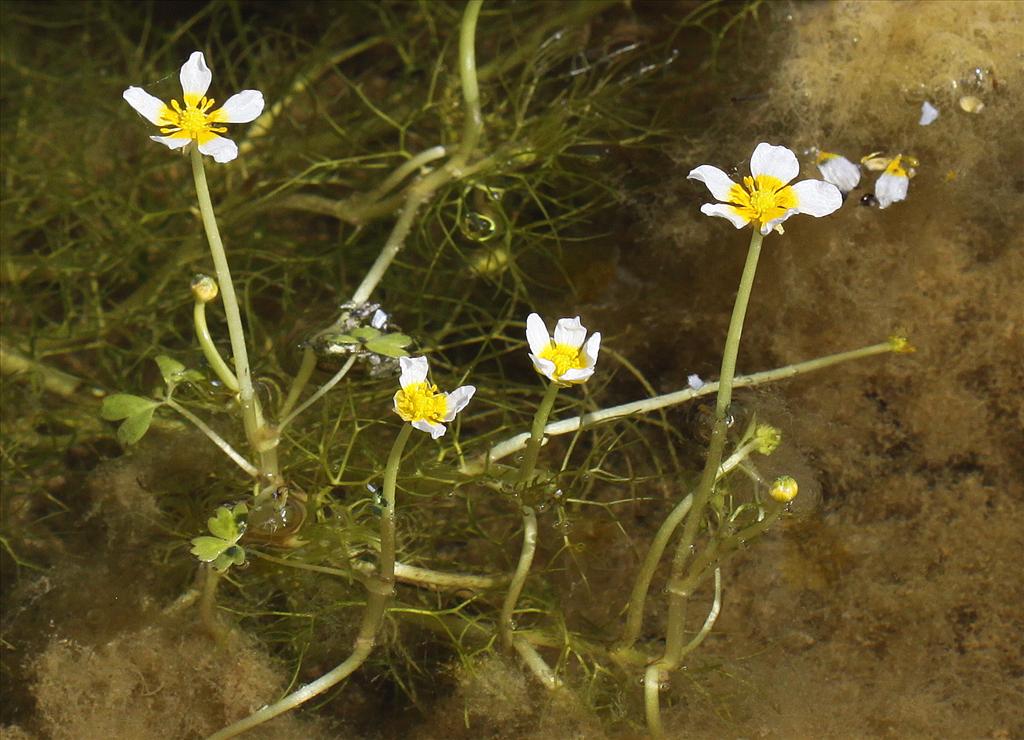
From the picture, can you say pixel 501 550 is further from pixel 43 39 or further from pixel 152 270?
pixel 43 39

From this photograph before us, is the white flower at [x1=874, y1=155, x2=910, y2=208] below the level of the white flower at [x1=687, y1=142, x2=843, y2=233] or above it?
below

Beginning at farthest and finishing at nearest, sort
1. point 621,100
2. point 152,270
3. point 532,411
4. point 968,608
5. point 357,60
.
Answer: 1. point 357,60
2. point 152,270
3. point 621,100
4. point 532,411
5. point 968,608

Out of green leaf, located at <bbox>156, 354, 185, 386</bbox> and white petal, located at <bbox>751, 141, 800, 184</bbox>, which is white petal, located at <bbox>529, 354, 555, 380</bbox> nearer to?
white petal, located at <bbox>751, 141, 800, 184</bbox>

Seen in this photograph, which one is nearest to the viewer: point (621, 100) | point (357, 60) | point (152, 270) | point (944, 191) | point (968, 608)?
point (968, 608)

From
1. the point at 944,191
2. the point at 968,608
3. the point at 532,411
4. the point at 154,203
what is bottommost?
the point at 968,608

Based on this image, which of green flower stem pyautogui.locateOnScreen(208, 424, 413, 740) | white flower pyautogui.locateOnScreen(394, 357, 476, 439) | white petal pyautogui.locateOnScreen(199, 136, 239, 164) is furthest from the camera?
green flower stem pyautogui.locateOnScreen(208, 424, 413, 740)

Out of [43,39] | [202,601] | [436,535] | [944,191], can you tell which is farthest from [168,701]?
[43,39]

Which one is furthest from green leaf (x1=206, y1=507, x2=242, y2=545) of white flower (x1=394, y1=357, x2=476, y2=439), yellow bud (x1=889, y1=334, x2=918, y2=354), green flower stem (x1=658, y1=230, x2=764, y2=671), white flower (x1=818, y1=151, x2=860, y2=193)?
white flower (x1=818, y1=151, x2=860, y2=193)
